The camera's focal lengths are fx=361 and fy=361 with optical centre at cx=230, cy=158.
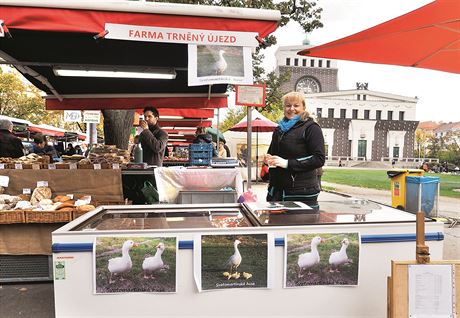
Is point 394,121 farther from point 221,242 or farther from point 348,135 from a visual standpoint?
point 221,242

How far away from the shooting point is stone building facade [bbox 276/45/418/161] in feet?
227

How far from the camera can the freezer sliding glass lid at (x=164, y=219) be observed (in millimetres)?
2295

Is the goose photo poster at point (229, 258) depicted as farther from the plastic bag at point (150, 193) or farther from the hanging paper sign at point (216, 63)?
the plastic bag at point (150, 193)

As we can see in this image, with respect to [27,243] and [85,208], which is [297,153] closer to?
[85,208]

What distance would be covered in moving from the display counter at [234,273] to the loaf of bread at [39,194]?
1.80m

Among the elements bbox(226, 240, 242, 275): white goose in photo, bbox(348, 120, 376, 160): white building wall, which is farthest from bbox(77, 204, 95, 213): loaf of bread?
bbox(348, 120, 376, 160): white building wall

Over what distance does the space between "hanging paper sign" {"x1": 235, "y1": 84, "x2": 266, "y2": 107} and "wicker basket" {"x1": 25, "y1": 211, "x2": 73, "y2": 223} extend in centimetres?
221

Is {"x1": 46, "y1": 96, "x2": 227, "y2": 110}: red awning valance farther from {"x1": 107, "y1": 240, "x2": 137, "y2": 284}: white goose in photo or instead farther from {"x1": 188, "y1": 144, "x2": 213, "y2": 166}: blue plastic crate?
{"x1": 107, "y1": 240, "x2": 137, "y2": 284}: white goose in photo

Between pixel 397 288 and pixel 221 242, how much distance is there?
1026mm

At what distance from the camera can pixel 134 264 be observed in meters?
2.04

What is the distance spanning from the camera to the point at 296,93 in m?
3.12

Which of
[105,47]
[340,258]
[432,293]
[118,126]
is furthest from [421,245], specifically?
[118,126]

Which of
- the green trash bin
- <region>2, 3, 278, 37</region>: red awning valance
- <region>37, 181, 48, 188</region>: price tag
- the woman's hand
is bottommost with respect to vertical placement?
the green trash bin

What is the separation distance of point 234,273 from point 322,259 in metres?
0.53
